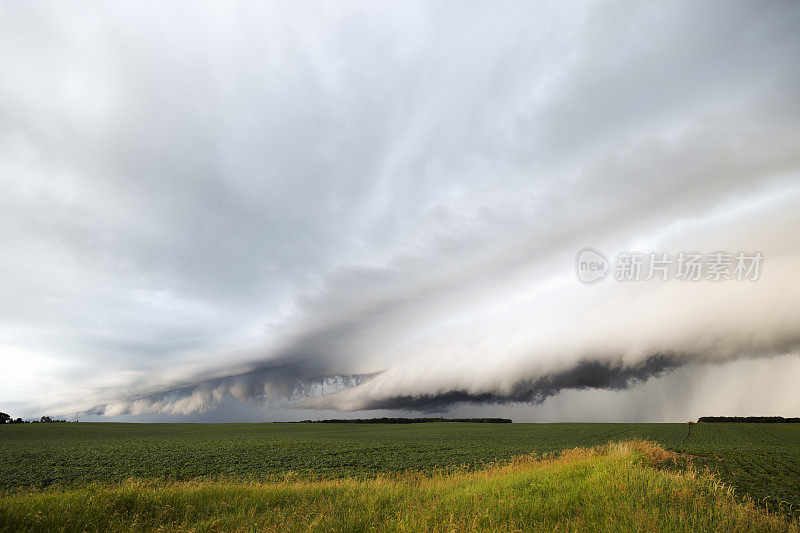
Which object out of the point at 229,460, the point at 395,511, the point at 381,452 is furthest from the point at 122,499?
the point at 381,452

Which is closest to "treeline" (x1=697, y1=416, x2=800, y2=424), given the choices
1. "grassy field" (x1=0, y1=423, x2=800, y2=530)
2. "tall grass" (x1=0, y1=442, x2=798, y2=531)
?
"grassy field" (x1=0, y1=423, x2=800, y2=530)

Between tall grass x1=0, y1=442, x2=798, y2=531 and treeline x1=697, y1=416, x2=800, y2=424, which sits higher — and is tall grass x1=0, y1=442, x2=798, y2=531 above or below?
above

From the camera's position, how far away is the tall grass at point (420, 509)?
33.0 feet

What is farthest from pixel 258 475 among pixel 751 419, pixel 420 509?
pixel 751 419

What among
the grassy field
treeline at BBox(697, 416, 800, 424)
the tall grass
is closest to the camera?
the tall grass

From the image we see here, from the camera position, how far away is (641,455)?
76.6 ft

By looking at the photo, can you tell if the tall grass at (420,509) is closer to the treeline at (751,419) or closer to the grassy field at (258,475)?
the grassy field at (258,475)

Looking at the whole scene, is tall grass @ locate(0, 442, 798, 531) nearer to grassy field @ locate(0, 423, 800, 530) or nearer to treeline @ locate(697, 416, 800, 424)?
grassy field @ locate(0, 423, 800, 530)

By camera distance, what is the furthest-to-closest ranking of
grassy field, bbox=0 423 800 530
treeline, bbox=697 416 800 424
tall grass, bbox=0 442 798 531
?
treeline, bbox=697 416 800 424
grassy field, bbox=0 423 800 530
tall grass, bbox=0 442 798 531

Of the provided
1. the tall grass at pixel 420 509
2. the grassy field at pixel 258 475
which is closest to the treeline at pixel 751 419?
the grassy field at pixel 258 475

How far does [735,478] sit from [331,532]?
107ft

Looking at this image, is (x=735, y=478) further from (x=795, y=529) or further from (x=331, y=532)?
(x=331, y=532)

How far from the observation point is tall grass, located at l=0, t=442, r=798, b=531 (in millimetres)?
10062

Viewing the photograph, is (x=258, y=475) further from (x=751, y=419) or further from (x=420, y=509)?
(x=751, y=419)
